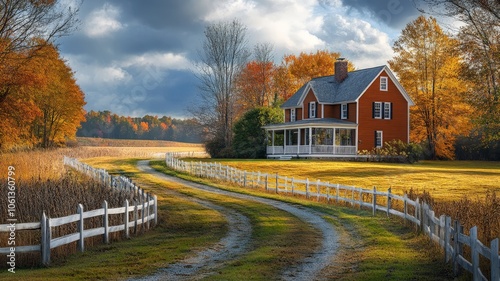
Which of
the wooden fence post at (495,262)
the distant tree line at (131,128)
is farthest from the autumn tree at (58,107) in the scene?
the distant tree line at (131,128)

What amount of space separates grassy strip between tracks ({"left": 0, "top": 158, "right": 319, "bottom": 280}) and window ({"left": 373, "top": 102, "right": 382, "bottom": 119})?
38.3 metres

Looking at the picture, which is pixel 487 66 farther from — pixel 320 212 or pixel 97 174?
pixel 97 174

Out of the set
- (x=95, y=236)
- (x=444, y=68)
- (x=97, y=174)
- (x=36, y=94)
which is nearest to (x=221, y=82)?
(x=36, y=94)

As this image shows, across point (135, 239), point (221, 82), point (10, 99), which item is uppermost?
point (221, 82)

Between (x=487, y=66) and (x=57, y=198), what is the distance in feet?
71.8

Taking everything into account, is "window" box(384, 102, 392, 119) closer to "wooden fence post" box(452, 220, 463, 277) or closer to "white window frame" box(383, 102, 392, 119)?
"white window frame" box(383, 102, 392, 119)

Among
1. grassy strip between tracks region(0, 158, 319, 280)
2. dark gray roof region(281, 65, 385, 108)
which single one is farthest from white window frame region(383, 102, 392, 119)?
grassy strip between tracks region(0, 158, 319, 280)

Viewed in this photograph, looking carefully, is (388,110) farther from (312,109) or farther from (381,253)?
(381,253)

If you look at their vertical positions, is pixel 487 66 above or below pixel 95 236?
above

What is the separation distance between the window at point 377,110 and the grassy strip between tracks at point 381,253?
39088mm

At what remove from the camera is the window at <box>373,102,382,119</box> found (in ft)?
197

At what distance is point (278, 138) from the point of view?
63219 mm

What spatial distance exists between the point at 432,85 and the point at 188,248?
57.2 metres

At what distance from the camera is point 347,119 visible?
6053cm
